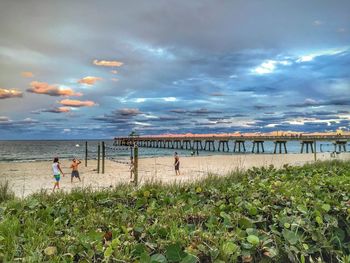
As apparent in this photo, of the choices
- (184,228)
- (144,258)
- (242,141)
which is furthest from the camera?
(242,141)

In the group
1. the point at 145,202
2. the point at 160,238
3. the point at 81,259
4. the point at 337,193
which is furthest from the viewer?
the point at 337,193

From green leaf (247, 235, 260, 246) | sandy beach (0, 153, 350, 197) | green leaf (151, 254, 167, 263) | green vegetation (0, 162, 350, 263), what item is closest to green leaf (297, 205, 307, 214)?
green vegetation (0, 162, 350, 263)

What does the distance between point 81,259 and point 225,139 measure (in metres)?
79.2

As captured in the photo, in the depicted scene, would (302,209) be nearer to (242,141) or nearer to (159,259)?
(159,259)

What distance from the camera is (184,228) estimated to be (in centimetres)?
296

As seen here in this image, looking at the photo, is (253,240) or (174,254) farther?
(253,240)

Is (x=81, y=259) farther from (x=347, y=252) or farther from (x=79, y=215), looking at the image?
(x=347, y=252)

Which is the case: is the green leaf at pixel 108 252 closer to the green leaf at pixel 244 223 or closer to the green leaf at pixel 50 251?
the green leaf at pixel 50 251

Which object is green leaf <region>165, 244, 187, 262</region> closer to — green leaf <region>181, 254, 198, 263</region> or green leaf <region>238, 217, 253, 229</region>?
green leaf <region>181, 254, 198, 263</region>

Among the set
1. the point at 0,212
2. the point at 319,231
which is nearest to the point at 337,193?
the point at 319,231

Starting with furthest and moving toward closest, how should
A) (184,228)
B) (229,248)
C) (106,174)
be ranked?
(106,174) → (184,228) → (229,248)

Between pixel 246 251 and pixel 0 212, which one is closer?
pixel 246 251

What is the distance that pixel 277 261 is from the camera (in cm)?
280

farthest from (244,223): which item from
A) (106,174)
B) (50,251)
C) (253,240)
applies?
(106,174)
